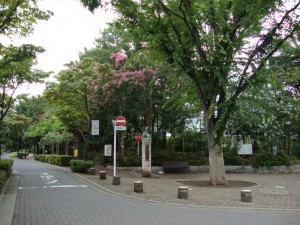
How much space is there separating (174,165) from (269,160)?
7118 millimetres

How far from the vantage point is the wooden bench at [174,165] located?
71.1ft

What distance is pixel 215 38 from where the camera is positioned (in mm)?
12945

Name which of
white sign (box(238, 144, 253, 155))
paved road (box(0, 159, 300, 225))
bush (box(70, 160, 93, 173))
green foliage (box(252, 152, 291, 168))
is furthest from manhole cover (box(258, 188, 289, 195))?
white sign (box(238, 144, 253, 155))

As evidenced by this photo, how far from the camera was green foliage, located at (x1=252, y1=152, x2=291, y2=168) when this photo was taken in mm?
22234

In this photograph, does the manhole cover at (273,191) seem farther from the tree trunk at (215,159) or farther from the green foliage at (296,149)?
the green foliage at (296,149)

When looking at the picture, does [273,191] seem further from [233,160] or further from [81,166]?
[81,166]

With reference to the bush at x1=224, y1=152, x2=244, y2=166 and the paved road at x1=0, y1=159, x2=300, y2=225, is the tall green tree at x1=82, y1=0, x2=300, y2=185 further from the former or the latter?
the bush at x1=224, y1=152, x2=244, y2=166

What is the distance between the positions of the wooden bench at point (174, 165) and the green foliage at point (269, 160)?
17.5 feet

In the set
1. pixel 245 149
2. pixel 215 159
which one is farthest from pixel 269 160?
pixel 215 159

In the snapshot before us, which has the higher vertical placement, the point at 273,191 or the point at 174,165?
the point at 174,165

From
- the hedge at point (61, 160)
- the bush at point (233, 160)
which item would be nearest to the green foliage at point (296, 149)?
the bush at point (233, 160)

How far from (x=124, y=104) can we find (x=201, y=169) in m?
7.91

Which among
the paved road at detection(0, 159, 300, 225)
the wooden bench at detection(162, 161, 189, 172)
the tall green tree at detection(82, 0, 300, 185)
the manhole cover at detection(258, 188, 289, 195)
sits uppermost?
Result: the tall green tree at detection(82, 0, 300, 185)

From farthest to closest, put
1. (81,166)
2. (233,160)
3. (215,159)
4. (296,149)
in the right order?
(296,149) → (233,160) → (81,166) → (215,159)
